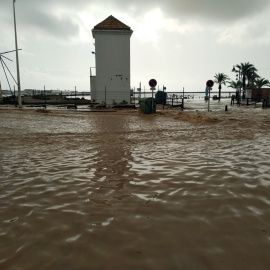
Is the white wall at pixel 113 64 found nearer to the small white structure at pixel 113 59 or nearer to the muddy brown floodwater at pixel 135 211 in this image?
the small white structure at pixel 113 59

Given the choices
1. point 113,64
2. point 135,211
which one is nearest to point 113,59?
point 113,64

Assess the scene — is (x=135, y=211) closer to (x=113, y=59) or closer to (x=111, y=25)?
(x=113, y=59)

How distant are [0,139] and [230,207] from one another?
7315 millimetres

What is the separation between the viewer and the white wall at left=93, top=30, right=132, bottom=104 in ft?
95.5

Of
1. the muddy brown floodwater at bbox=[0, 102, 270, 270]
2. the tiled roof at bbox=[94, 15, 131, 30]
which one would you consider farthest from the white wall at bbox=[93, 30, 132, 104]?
the muddy brown floodwater at bbox=[0, 102, 270, 270]

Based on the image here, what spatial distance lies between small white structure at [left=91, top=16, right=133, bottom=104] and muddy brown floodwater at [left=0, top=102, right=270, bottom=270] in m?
24.9

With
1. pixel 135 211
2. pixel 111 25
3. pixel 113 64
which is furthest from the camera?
pixel 113 64

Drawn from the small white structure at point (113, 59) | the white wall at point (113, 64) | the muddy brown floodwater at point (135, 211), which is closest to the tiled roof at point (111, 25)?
the small white structure at point (113, 59)

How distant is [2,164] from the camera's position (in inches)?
193

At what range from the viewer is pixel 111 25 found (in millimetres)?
29234

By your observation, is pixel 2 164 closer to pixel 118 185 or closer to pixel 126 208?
pixel 118 185

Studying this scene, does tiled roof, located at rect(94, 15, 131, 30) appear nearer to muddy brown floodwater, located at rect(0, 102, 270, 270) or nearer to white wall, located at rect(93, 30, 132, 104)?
white wall, located at rect(93, 30, 132, 104)

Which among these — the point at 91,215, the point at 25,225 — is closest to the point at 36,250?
the point at 25,225

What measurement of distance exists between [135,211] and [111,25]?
98.6 ft
